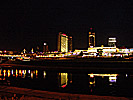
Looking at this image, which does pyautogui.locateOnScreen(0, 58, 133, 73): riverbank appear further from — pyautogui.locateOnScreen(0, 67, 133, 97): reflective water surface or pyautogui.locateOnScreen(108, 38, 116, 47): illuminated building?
pyautogui.locateOnScreen(108, 38, 116, 47): illuminated building

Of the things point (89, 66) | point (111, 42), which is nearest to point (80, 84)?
point (89, 66)

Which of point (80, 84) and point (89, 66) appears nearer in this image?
point (80, 84)

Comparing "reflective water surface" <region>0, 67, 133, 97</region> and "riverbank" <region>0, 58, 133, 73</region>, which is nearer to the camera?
"reflective water surface" <region>0, 67, 133, 97</region>

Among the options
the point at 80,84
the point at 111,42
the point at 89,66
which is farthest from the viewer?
the point at 111,42

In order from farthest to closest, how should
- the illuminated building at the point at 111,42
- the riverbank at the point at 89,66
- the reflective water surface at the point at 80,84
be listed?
the illuminated building at the point at 111,42, the riverbank at the point at 89,66, the reflective water surface at the point at 80,84

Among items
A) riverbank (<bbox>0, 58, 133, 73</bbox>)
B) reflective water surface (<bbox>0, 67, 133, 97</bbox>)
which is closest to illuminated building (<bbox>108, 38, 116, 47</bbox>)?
riverbank (<bbox>0, 58, 133, 73</bbox>)

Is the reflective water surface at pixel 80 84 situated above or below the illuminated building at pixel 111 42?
below

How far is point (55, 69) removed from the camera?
34.1 m

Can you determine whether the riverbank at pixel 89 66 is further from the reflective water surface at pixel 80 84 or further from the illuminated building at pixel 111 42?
the illuminated building at pixel 111 42

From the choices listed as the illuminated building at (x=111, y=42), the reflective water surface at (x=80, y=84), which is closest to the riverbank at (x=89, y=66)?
the reflective water surface at (x=80, y=84)

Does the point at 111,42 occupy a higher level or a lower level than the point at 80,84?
higher

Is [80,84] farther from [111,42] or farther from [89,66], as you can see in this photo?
[111,42]

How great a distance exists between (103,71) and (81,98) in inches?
930

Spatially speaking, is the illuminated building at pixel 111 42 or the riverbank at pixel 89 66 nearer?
the riverbank at pixel 89 66
